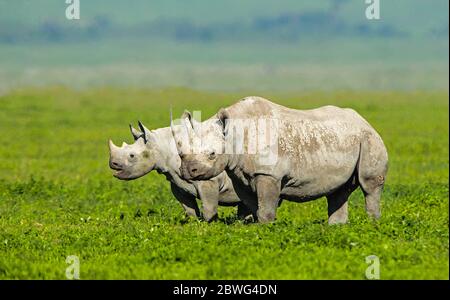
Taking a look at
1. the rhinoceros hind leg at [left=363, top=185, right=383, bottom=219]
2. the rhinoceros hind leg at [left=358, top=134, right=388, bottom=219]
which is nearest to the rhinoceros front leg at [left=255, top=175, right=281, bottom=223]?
the rhinoceros hind leg at [left=358, top=134, right=388, bottom=219]

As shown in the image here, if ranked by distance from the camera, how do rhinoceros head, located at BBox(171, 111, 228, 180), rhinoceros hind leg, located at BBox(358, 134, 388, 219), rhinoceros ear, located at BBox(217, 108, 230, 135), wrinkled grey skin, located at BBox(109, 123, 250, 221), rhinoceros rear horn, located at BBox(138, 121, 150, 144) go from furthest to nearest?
rhinoceros rear horn, located at BBox(138, 121, 150, 144), wrinkled grey skin, located at BBox(109, 123, 250, 221), rhinoceros hind leg, located at BBox(358, 134, 388, 219), rhinoceros ear, located at BBox(217, 108, 230, 135), rhinoceros head, located at BBox(171, 111, 228, 180)

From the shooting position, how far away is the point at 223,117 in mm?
16203

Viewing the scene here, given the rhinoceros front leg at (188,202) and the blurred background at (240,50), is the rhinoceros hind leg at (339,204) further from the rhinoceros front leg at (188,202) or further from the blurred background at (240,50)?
the blurred background at (240,50)

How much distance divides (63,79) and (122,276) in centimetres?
10218

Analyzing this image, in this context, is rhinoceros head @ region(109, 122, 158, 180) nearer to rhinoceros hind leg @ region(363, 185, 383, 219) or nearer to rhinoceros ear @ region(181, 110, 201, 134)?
rhinoceros ear @ region(181, 110, 201, 134)

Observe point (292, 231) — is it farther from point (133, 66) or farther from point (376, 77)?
point (133, 66)

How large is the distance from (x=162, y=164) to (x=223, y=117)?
8.20ft

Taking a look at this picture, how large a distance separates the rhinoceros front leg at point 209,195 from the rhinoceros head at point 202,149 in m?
1.81

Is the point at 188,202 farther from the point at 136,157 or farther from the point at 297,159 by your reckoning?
the point at 297,159

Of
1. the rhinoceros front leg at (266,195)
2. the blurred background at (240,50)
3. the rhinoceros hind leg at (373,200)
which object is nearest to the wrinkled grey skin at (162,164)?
the rhinoceros front leg at (266,195)

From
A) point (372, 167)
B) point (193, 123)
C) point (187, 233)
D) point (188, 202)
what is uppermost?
point (193, 123)

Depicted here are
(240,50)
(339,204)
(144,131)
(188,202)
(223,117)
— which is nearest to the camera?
(223,117)

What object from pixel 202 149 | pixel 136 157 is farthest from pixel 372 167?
pixel 136 157

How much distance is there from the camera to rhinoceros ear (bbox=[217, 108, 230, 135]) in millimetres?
16172
